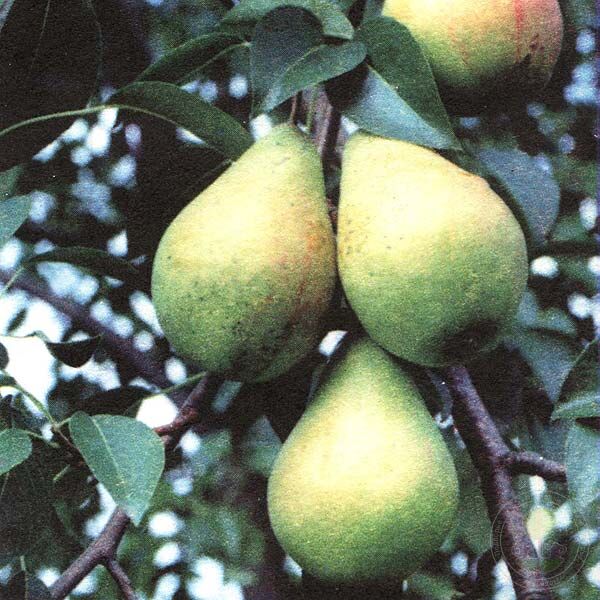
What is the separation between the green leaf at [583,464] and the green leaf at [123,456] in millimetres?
313

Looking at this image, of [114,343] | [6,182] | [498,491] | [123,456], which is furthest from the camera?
[114,343]

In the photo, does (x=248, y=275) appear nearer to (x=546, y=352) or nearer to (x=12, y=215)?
(x=12, y=215)

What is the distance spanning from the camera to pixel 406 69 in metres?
0.97

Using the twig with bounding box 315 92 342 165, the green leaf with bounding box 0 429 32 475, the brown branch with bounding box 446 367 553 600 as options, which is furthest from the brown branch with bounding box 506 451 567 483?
the green leaf with bounding box 0 429 32 475

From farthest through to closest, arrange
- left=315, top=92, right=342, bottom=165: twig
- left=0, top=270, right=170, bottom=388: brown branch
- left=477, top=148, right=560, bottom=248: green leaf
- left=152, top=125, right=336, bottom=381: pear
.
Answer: left=0, top=270, right=170, bottom=388: brown branch < left=477, top=148, right=560, bottom=248: green leaf < left=315, top=92, right=342, bottom=165: twig < left=152, top=125, right=336, bottom=381: pear

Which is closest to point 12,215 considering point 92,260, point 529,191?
point 92,260

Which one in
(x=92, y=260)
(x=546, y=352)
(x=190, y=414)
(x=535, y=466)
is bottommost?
(x=546, y=352)

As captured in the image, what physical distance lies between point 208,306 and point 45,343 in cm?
20

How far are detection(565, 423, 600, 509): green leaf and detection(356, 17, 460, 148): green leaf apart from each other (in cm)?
26

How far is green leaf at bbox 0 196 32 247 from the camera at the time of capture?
984mm

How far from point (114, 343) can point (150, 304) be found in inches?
2.8

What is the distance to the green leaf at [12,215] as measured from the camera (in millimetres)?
984

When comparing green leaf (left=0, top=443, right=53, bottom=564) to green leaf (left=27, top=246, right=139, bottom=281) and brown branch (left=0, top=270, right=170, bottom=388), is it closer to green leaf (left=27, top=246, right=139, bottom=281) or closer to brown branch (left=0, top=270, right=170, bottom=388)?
green leaf (left=27, top=246, right=139, bottom=281)

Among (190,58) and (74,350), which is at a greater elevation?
(190,58)
